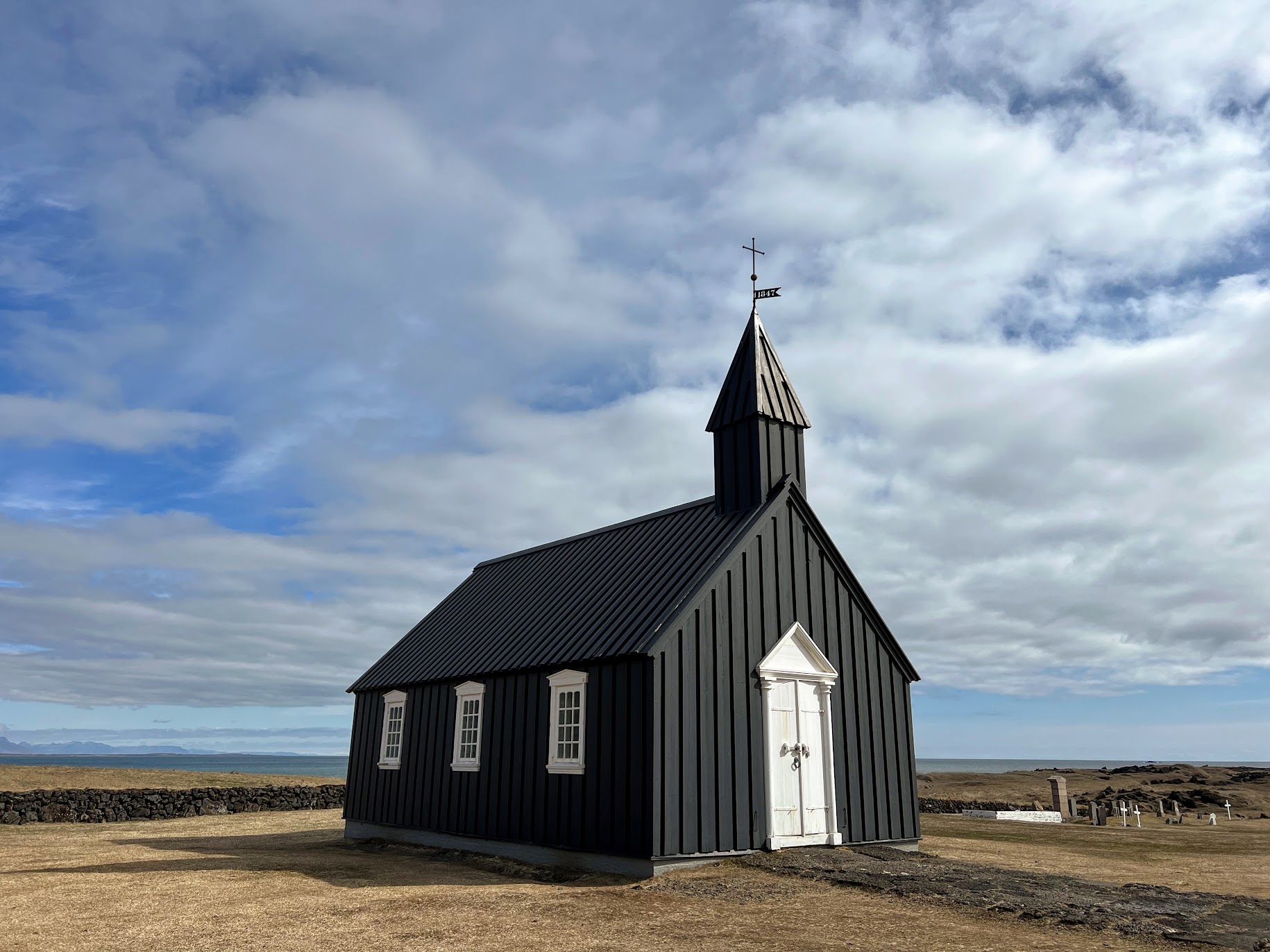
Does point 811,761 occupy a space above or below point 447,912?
above

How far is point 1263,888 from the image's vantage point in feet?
44.6

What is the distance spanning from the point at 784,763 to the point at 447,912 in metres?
6.78

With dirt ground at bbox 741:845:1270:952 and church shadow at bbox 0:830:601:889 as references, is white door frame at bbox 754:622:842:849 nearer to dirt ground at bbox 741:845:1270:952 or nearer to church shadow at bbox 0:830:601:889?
dirt ground at bbox 741:845:1270:952

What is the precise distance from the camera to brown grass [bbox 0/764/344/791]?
3797 centimetres

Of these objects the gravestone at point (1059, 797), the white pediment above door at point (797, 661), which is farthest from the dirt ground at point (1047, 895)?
the gravestone at point (1059, 797)

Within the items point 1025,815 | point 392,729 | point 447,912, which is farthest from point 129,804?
point 1025,815

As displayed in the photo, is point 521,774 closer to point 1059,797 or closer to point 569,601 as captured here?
point 569,601

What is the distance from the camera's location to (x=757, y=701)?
1638cm

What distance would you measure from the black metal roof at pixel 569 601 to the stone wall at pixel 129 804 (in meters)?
9.46

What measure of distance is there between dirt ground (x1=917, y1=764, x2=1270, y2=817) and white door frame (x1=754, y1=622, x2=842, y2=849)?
12.9m

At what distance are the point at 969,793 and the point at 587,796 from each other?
3281 centimetres

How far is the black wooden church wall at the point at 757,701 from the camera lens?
14914 mm

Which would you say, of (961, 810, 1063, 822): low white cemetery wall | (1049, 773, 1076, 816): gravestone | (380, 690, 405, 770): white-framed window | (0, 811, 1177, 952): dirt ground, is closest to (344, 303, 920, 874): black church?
(380, 690, 405, 770): white-framed window

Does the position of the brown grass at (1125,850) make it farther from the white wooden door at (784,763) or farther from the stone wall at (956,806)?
the stone wall at (956,806)
